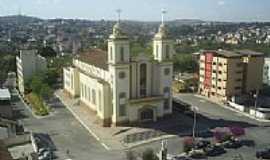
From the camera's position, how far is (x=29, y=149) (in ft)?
114

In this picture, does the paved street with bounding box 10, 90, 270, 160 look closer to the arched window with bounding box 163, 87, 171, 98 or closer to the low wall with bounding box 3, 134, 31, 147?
the low wall with bounding box 3, 134, 31, 147

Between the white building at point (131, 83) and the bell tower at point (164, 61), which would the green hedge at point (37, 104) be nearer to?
the white building at point (131, 83)

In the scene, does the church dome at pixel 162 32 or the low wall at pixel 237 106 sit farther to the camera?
the low wall at pixel 237 106

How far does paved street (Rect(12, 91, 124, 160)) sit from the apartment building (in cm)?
2198

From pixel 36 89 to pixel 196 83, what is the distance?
2653cm

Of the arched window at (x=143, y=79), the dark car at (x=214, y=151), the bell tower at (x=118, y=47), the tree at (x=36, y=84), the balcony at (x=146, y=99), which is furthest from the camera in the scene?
the tree at (x=36, y=84)

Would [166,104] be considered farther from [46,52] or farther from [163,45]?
[46,52]

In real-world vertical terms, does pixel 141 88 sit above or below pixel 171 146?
above

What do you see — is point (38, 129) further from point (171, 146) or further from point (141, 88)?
point (171, 146)

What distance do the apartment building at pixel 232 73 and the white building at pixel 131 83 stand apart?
1324 cm

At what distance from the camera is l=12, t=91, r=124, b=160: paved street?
35938 mm

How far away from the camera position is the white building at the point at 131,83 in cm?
4331

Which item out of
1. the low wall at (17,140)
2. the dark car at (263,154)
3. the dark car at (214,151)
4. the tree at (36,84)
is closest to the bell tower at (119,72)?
the low wall at (17,140)

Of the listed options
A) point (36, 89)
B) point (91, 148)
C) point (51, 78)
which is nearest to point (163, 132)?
point (91, 148)
